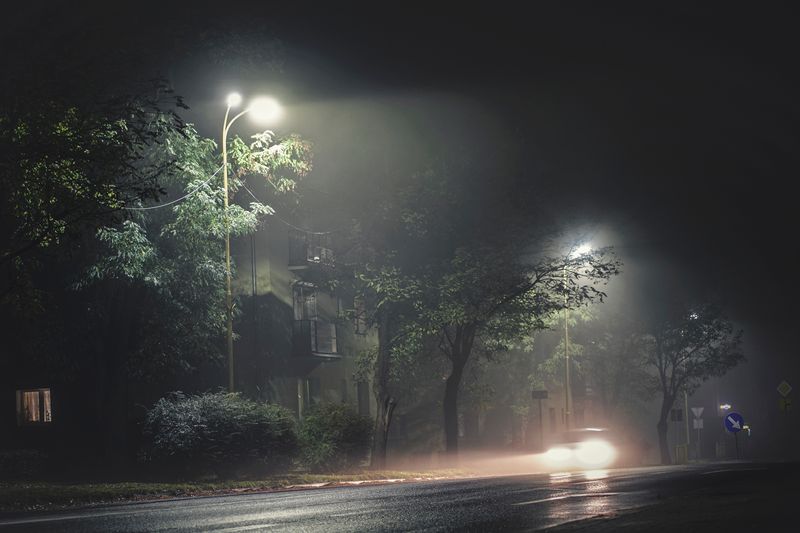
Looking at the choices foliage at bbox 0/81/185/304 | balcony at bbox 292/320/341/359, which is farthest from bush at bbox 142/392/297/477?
balcony at bbox 292/320/341/359

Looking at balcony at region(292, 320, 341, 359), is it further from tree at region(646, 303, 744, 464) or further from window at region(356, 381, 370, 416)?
tree at region(646, 303, 744, 464)

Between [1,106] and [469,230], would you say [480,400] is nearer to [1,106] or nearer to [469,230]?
[469,230]

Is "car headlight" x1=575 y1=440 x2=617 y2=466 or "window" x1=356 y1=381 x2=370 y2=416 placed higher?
"window" x1=356 y1=381 x2=370 y2=416

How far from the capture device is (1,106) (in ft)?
79.4

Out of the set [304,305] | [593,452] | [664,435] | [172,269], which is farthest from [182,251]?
[664,435]

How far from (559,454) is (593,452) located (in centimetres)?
130

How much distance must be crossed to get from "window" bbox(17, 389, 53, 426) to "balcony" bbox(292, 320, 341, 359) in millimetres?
9995

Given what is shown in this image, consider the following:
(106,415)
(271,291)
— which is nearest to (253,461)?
(106,415)

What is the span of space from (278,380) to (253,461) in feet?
44.4

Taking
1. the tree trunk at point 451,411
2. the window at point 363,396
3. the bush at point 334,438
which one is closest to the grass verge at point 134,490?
the bush at point 334,438

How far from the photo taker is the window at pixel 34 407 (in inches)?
1628

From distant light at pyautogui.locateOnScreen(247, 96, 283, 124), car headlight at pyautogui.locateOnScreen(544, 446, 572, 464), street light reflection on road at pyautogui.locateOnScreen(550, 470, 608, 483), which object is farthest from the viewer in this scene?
car headlight at pyautogui.locateOnScreen(544, 446, 572, 464)

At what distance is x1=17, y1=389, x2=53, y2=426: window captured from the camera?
41.3 meters

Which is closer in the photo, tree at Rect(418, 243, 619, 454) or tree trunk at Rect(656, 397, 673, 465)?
tree at Rect(418, 243, 619, 454)
